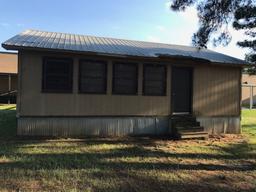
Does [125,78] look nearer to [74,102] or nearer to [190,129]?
[74,102]

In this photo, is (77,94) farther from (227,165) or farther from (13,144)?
(227,165)

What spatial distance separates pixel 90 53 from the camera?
455 inches

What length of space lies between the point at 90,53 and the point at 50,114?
2460 millimetres

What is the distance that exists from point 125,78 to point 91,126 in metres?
2.16

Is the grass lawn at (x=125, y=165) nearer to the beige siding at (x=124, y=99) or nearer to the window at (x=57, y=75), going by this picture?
the beige siding at (x=124, y=99)

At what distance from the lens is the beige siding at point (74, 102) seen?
11.3m

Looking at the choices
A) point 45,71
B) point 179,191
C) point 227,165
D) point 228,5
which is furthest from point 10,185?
point 228,5

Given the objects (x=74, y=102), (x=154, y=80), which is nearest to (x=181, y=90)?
(x=154, y=80)

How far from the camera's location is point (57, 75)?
1171cm

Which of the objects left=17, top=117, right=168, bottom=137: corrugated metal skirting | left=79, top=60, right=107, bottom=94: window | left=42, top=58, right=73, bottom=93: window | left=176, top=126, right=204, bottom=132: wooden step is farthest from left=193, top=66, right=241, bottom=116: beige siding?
left=42, top=58, right=73, bottom=93: window

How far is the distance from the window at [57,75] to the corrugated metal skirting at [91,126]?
1.03 m

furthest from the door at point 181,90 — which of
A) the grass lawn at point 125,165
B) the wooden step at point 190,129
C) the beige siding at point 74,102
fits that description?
the grass lawn at point 125,165

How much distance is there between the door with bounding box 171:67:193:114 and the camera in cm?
1354

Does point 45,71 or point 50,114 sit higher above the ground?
point 45,71
